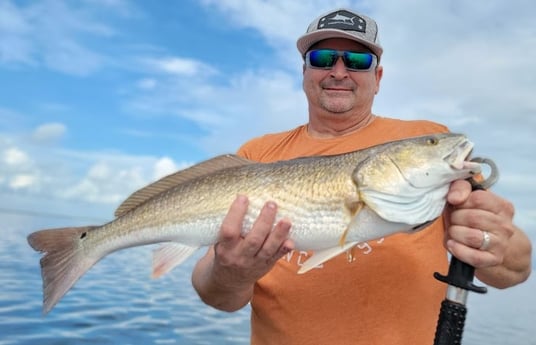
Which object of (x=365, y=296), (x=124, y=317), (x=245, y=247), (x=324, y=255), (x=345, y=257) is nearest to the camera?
(x=324, y=255)

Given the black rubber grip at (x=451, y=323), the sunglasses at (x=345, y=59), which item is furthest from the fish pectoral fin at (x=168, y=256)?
the sunglasses at (x=345, y=59)

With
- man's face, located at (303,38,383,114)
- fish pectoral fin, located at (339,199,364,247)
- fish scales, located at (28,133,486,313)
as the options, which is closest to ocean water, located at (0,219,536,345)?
fish scales, located at (28,133,486,313)

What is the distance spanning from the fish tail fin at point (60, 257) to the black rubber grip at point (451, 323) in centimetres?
244

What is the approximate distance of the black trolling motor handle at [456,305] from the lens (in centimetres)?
275

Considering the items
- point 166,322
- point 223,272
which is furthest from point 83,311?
point 223,272

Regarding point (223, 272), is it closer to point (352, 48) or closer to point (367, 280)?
point (367, 280)

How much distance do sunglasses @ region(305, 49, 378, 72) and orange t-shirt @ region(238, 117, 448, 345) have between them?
1.66m

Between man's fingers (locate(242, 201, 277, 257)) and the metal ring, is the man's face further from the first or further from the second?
the metal ring

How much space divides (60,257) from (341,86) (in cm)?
281

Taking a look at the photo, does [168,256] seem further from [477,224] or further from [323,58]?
[323,58]

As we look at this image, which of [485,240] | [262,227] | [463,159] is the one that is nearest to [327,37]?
[463,159]

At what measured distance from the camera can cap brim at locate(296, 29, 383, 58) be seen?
459cm

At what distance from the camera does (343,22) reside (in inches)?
185

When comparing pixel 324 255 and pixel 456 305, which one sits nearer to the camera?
pixel 456 305
